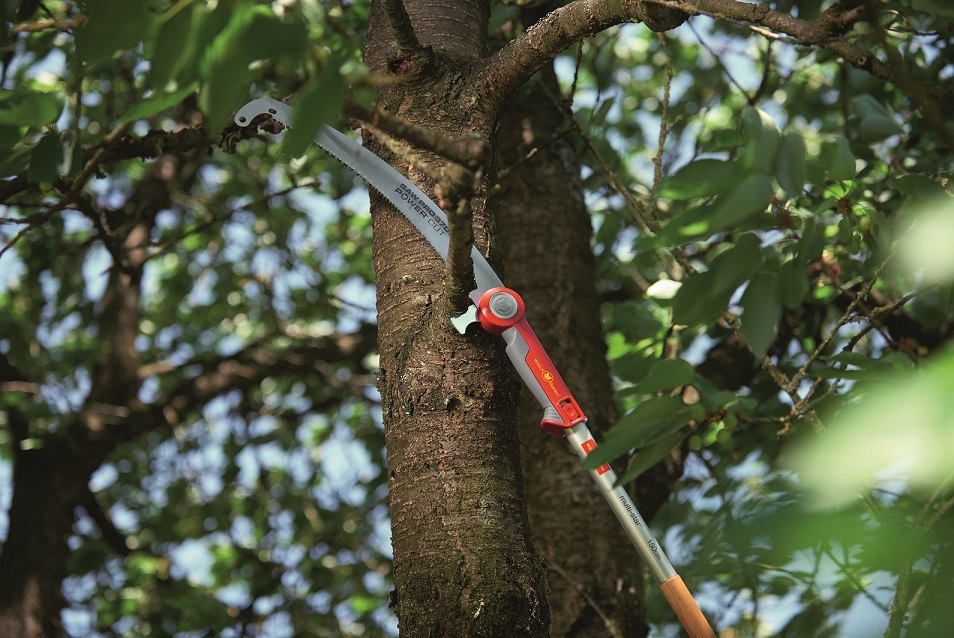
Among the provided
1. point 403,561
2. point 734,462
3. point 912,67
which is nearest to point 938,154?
point 912,67

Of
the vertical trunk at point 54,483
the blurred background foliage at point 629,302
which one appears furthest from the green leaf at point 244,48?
the vertical trunk at point 54,483

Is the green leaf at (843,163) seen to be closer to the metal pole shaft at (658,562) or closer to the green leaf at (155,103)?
the metal pole shaft at (658,562)

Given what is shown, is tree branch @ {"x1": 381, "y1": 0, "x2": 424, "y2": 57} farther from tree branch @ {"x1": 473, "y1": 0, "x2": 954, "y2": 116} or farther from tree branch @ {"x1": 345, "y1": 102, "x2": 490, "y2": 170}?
tree branch @ {"x1": 345, "y1": 102, "x2": 490, "y2": 170}

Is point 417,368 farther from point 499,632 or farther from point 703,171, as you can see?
point 703,171

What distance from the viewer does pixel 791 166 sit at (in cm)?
68

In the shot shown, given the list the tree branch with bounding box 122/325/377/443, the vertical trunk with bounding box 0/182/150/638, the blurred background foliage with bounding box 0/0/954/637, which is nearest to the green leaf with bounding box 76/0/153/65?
the blurred background foliage with bounding box 0/0/954/637

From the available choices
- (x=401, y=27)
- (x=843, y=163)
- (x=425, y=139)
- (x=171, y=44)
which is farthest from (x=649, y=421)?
(x=401, y=27)

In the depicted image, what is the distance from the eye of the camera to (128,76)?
2477 mm

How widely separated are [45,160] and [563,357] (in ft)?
3.96

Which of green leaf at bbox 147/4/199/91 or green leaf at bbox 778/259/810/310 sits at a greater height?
green leaf at bbox 147/4/199/91

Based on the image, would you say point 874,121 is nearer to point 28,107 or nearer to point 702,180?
point 702,180

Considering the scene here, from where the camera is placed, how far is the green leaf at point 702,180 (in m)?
0.62

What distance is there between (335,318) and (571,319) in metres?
1.84

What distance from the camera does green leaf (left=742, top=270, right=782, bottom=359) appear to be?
2.29 feet
